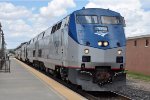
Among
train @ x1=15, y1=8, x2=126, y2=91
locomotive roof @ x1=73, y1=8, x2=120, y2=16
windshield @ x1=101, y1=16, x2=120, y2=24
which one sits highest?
locomotive roof @ x1=73, y1=8, x2=120, y2=16

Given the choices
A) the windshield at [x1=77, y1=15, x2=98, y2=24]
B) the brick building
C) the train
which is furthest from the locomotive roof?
the brick building

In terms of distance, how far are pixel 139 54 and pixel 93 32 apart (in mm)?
17789

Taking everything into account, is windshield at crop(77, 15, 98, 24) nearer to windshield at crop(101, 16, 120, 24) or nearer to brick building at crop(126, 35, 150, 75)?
windshield at crop(101, 16, 120, 24)

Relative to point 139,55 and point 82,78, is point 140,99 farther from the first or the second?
point 139,55

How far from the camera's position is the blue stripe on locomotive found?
47.0 feet

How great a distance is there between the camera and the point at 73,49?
14727mm

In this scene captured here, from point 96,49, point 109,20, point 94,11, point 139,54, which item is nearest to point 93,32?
point 96,49

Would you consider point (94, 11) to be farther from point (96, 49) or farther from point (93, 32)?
point (96, 49)

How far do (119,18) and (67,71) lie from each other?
3.16 metres

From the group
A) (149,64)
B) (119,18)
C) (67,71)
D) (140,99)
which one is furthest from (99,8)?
(149,64)

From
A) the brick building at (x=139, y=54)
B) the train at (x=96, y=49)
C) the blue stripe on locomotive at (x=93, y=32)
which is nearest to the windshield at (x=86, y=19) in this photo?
the train at (x=96, y=49)

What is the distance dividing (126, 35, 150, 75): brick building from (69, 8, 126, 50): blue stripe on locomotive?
47.5ft

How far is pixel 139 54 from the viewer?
31594mm

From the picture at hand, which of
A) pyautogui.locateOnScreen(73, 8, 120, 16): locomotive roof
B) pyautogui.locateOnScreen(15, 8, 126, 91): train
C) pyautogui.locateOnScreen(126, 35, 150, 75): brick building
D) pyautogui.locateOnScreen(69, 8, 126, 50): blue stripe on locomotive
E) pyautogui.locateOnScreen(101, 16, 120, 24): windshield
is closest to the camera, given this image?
pyautogui.locateOnScreen(15, 8, 126, 91): train
